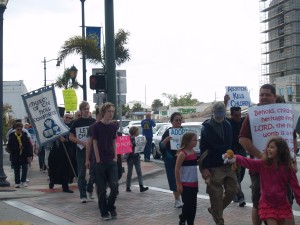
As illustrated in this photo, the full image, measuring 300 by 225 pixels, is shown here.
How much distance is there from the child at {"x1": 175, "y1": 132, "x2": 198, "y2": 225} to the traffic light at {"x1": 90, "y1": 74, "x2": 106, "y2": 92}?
21.1ft

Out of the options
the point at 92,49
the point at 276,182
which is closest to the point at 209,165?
the point at 276,182

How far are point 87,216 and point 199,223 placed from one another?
6.76 ft

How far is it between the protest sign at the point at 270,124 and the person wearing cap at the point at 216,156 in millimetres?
1099

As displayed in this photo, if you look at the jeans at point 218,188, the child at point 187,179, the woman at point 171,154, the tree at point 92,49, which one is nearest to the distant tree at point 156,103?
the tree at point 92,49

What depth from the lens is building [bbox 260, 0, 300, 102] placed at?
10312 cm

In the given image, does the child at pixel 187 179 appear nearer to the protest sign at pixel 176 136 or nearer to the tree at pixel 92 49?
the protest sign at pixel 176 136

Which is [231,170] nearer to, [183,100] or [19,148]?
[19,148]

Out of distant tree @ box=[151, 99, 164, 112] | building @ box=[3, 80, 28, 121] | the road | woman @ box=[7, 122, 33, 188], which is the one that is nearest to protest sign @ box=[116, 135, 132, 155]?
the road

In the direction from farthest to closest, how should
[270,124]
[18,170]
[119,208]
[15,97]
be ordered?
[15,97], [18,170], [119,208], [270,124]

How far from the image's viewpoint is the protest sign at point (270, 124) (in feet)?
22.1

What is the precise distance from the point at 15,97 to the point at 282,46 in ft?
212

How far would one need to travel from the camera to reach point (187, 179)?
8.26 meters

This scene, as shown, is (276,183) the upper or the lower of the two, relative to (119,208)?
upper

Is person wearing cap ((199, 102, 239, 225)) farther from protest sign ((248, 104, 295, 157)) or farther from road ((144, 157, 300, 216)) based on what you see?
road ((144, 157, 300, 216))
